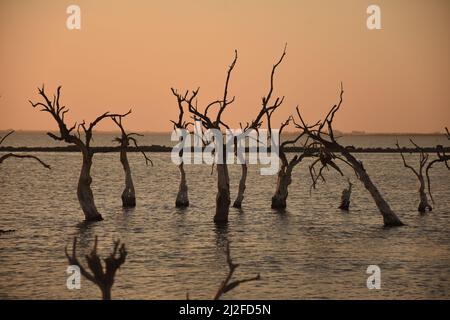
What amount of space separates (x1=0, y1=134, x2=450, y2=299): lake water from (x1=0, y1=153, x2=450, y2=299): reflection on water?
42mm

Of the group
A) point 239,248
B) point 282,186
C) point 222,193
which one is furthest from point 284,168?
point 239,248

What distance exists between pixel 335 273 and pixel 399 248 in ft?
22.3

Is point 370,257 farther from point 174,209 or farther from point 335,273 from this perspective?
point 174,209

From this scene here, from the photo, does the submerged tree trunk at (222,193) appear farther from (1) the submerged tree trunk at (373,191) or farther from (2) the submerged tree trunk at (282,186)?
(2) the submerged tree trunk at (282,186)

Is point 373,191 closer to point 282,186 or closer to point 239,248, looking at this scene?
point 239,248

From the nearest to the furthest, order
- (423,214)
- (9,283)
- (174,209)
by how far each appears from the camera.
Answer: (9,283) → (423,214) → (174,209)

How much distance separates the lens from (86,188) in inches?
1569

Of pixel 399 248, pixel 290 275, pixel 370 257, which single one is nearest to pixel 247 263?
pixel 290 275

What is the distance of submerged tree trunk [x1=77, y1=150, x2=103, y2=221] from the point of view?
129 feet

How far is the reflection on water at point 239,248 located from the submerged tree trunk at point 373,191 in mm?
1068

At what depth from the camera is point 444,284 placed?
26.8 metres

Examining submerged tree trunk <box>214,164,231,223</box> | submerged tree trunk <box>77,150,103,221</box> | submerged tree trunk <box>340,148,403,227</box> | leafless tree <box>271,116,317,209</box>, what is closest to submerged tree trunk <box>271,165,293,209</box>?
leafless tree <box>271,116,317,209</box>

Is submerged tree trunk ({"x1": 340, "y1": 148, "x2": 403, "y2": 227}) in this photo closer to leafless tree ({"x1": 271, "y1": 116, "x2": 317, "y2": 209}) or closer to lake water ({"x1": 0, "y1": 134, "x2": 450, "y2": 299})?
lake water ({"x1": 0, "y1": 134, "x2": 450, "y2": 299})
